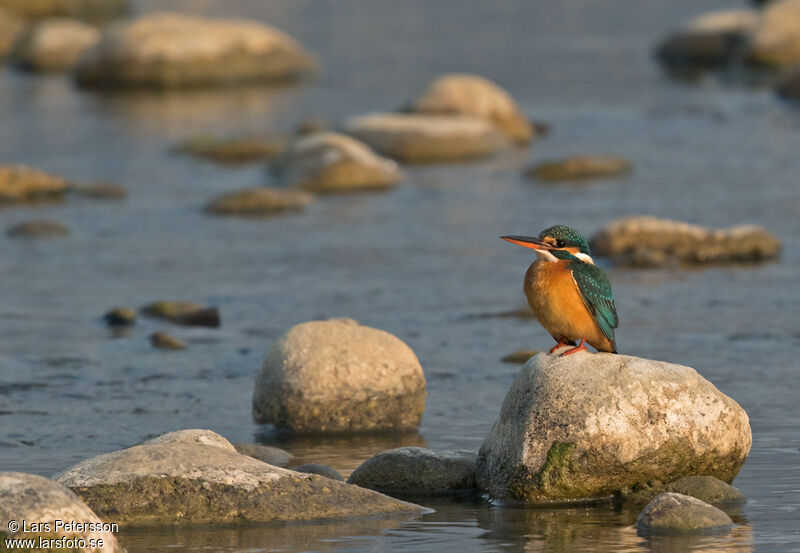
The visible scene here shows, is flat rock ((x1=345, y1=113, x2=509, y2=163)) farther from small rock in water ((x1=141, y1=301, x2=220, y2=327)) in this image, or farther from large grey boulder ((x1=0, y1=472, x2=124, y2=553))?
large grey boulder ((x1=0, y1=472, x2=124, y2=553))

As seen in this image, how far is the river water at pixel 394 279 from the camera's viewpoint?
13.9 meters

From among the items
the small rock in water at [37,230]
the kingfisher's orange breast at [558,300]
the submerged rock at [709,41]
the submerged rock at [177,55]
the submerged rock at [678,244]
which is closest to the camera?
the kingfisher's orange breast at [558,300]

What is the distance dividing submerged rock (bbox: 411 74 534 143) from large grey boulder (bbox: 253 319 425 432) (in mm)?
22472

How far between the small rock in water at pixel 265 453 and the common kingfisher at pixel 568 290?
308 centimetres

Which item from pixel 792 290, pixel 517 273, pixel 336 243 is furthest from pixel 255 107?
pixel 792 290

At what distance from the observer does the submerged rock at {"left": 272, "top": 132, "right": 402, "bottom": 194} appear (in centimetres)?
3247

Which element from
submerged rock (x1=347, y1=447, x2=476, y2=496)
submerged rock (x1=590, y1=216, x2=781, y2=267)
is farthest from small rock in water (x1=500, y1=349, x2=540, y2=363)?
submerged rock (x1=590, y1=216, x2=781, y2=267)

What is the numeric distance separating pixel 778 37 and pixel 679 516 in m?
40.2

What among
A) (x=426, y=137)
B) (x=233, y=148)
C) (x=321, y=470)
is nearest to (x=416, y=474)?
(x=321, y=470)

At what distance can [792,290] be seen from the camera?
22.9 m

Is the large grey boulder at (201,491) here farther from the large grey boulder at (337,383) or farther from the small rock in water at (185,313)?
the small rock in water at (185,313)

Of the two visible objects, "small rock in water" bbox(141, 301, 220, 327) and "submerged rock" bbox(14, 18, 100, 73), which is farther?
"submerged rock" bbox(14, 18, 100, 73)

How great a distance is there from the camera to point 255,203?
3056cm

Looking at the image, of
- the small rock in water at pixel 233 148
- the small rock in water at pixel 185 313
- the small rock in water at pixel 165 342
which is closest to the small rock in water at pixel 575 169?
the small rock in water at pixel 233 148
